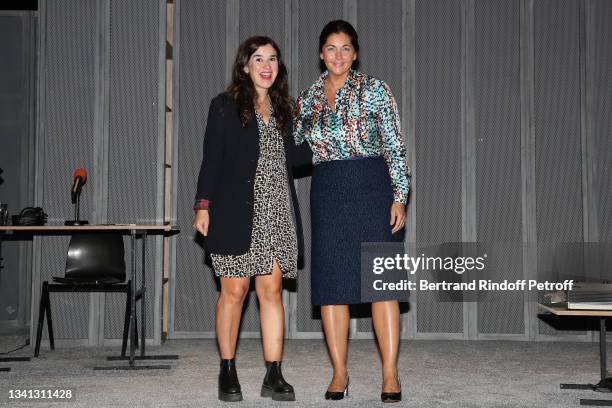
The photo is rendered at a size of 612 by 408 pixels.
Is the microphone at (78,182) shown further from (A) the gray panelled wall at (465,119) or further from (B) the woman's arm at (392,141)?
(B) the woman's arm at (392,141)

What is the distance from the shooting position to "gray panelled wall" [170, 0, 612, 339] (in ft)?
16.3

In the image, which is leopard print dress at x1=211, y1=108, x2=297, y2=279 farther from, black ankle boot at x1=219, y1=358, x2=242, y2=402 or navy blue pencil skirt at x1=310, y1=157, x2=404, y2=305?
black ankle boot at x1=219, y1=358, x2=242, y2=402

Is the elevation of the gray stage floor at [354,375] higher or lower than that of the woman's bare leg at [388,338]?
lower

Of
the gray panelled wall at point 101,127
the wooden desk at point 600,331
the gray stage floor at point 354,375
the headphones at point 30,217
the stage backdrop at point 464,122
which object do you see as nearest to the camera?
the gray stage floor at point 354,375

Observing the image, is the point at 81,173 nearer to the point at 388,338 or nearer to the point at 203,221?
the point at 203,221

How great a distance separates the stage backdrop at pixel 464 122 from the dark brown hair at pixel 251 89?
2126mm

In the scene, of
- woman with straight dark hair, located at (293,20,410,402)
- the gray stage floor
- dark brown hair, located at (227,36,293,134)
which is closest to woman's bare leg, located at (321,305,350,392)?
woman with straight dark hair, located at (293,20,410,402)

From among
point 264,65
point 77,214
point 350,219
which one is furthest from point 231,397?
point 77,214

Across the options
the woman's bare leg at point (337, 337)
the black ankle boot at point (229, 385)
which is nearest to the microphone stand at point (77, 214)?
A: the black ankle boot at point (229, 385)

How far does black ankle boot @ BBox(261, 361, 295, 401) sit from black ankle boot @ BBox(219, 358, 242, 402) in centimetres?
13

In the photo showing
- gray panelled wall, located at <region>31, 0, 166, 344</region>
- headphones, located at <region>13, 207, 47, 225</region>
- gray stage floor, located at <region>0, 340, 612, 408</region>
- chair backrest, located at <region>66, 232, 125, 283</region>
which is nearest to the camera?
gray stage floor, located at <region>0, 340, 612, 408</region>

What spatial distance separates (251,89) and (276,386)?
131 cm

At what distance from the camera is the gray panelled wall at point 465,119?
4957 mm

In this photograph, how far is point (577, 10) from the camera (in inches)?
199
